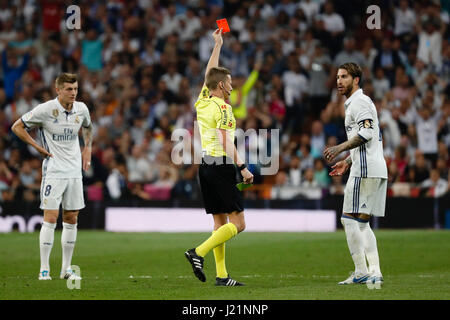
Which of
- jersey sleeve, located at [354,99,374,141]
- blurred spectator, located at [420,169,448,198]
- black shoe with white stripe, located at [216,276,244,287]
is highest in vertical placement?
jersey sleeve, located at [354,99,374,141]

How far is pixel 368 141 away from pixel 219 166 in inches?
66.9

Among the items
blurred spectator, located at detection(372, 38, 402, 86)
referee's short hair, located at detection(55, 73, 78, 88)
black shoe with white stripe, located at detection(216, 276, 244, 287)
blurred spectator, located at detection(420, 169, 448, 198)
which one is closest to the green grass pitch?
black shoe with white stripe, located at detection(216, 276, 244, 287)

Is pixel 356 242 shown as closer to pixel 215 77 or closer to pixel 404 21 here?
A: pixel 215 77

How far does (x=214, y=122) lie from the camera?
9.86 meters

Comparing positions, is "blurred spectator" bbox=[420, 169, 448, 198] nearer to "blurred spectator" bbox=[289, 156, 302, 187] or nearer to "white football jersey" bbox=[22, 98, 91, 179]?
"blurred spectator" bbox=[289, 156, 302, 187]

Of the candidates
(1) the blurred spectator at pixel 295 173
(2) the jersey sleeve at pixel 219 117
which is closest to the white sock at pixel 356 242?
(2) the jersey sleeve at pixel 219 117

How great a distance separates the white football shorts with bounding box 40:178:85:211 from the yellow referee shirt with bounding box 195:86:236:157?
2.22m

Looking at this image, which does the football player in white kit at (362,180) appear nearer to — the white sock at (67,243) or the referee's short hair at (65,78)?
the referee's short hair at (65,78)

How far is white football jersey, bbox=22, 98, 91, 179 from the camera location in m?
11.2

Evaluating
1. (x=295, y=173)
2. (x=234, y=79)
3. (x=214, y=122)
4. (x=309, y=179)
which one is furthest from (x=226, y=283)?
(x=234, y=79)

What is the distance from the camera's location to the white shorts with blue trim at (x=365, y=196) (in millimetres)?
10047

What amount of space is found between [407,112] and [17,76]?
10.6m
